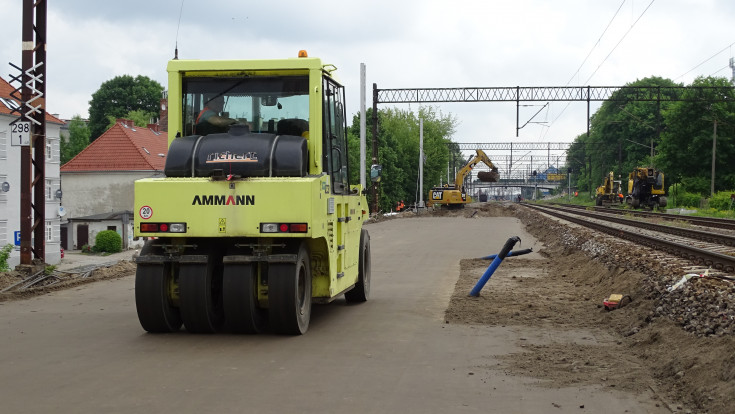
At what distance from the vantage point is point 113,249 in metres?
58.2

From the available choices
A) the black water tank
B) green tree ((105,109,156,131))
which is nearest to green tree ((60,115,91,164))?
green tree ((105,109,156,131))

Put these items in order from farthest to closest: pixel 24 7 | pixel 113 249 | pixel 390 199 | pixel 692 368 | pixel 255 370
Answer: pixel 390 199 < pixel 113 249 < pixel 24 7 < pixel 255 370 < pixel 692 368

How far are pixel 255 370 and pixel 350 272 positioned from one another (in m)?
3.97

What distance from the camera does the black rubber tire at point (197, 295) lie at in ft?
29.0

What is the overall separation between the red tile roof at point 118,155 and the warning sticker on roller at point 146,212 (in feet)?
192

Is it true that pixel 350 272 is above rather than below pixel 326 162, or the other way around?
below

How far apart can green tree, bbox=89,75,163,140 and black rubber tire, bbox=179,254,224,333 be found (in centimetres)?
8829

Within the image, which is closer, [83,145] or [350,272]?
[350,272]

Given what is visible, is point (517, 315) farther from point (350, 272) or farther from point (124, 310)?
point (124, 310)

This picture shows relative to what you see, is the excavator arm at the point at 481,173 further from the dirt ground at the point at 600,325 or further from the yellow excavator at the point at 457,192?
the dirt ground at the point at 600,325

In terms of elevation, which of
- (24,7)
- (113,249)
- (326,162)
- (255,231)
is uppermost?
(24,7)

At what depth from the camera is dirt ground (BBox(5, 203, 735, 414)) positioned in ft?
22.1

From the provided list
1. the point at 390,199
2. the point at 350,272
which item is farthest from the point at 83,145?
the point at 350,272

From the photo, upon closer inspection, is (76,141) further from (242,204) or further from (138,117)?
(242,204)
